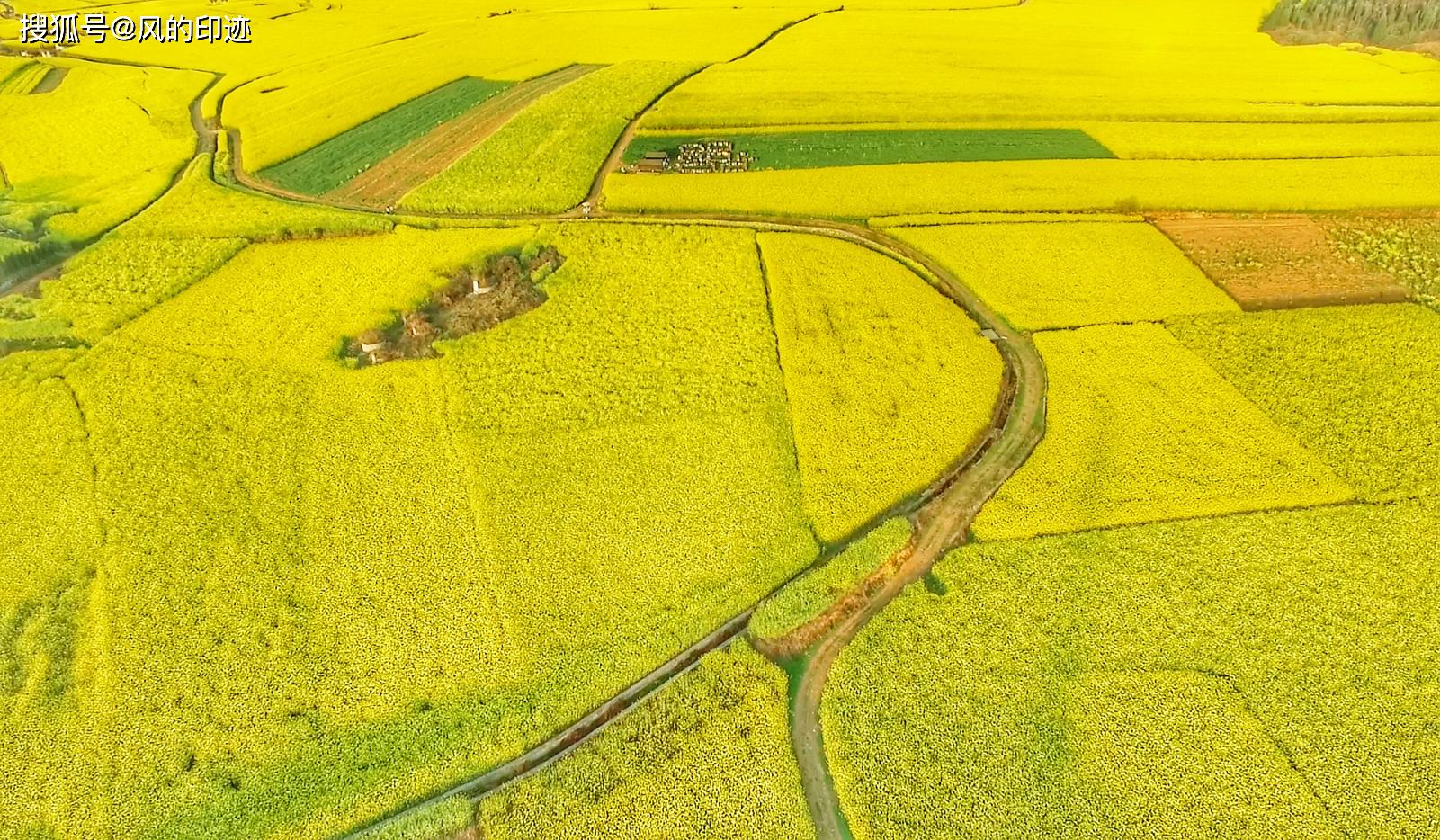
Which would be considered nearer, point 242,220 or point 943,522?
point 943,522

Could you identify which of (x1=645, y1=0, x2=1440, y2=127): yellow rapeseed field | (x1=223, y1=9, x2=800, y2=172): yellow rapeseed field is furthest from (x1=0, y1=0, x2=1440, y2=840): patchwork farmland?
(x1=223, y1=9, x2=800, y2=172): yellow rapeseed field

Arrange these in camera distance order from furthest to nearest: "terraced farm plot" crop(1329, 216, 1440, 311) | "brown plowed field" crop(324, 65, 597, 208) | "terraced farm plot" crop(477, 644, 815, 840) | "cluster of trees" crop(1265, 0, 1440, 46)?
1. "cluster of trees" crop(1265, 0, 1440, 46)
2. "brown plowed field" crop(324, 65, 597, 208)
3. "terraced farm plot" crop(1329, 216, 1440, 311)
4. "terraced farm plot" crop(477, 644, 815, 840)

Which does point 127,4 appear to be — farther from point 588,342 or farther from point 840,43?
point 588,342

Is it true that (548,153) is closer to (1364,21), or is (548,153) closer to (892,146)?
(892,146)

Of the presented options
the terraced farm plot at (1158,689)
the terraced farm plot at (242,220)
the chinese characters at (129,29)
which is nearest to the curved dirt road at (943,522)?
the terraced farm plot at (1158,689)

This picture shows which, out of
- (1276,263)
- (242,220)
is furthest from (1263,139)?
(242,220)

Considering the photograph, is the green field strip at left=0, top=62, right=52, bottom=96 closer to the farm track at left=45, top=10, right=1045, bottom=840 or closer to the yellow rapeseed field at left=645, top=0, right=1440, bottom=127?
the farm track at left=45, top=10, right=1045, bottom=840

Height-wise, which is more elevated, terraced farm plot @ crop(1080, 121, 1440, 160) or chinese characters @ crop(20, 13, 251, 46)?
chinese characters @ crop(20, 13, 251, 46)
